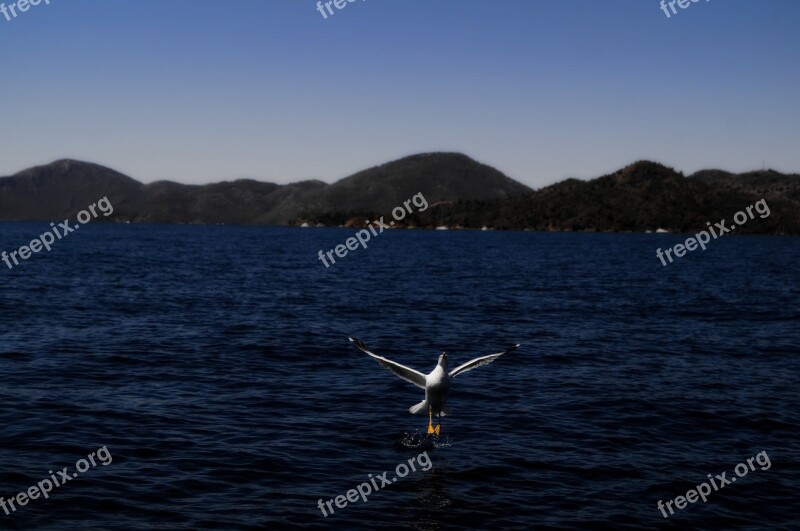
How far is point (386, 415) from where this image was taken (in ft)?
71.9

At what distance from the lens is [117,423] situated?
20.0m

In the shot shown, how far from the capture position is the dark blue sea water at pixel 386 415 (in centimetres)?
1516

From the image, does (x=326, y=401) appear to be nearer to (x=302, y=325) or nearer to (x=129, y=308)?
→ (x=302, y=325)

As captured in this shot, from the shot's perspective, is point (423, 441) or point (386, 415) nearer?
point (423, 441)

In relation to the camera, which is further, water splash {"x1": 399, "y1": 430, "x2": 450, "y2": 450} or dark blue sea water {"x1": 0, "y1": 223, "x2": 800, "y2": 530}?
water splash {"x1": 399, "y1": 430, "x2": 450, "y2": 450}

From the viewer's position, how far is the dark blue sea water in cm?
1516

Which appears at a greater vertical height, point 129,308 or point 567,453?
point 129,308

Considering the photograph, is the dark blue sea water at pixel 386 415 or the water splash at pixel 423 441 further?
the water splash at pixel 423 441

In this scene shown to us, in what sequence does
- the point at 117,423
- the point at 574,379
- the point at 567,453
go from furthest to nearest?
the point at 574,379 → the point at 117,423 → the point at 567,453

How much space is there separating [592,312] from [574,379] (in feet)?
68.3

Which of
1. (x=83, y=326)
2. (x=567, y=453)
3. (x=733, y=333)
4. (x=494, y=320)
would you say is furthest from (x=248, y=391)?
(x=733, y=333)

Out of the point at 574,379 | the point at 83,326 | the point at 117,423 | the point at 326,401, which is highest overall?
the point at 83,326

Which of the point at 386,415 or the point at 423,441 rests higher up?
the point at 386,415

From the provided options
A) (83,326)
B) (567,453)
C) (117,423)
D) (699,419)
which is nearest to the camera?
(567,453)
